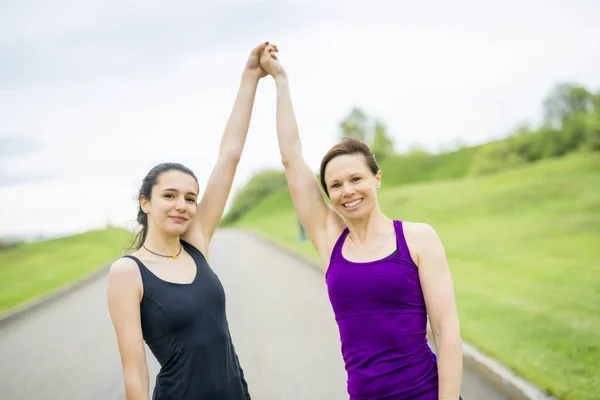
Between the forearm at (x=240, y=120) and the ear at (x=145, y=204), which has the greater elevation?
the forearm at (x=240, y=120)

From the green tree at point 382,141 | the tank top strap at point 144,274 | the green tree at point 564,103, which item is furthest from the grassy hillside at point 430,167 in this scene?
the tank top strap at point 144,274

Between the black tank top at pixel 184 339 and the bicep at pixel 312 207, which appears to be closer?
the black tank top at pixel 184 339

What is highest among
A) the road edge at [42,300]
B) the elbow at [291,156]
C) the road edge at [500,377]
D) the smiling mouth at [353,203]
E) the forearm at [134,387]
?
the elbow at [291,156]

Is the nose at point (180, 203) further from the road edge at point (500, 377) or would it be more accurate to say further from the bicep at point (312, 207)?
the road edge at point (500, 377)

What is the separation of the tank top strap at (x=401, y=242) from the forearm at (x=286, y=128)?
2.48 ft

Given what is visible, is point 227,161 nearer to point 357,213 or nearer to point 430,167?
point 357,213

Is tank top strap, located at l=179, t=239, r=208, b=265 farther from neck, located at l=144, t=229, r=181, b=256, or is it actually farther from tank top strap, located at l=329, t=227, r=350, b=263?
tank top strap, located at l=329, t=227, r=350, b=263

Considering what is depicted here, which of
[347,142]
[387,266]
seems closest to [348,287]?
[387,266]

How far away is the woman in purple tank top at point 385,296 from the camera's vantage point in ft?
7.36

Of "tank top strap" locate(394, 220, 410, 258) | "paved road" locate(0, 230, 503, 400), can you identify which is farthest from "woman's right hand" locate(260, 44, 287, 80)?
"paved road" locate(0, 230, 503, 400)

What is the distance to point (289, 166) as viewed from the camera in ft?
9.32

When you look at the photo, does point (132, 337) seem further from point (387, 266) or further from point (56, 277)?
point (56, 277)

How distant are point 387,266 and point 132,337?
116 cm

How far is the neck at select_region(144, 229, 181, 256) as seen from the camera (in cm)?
260
